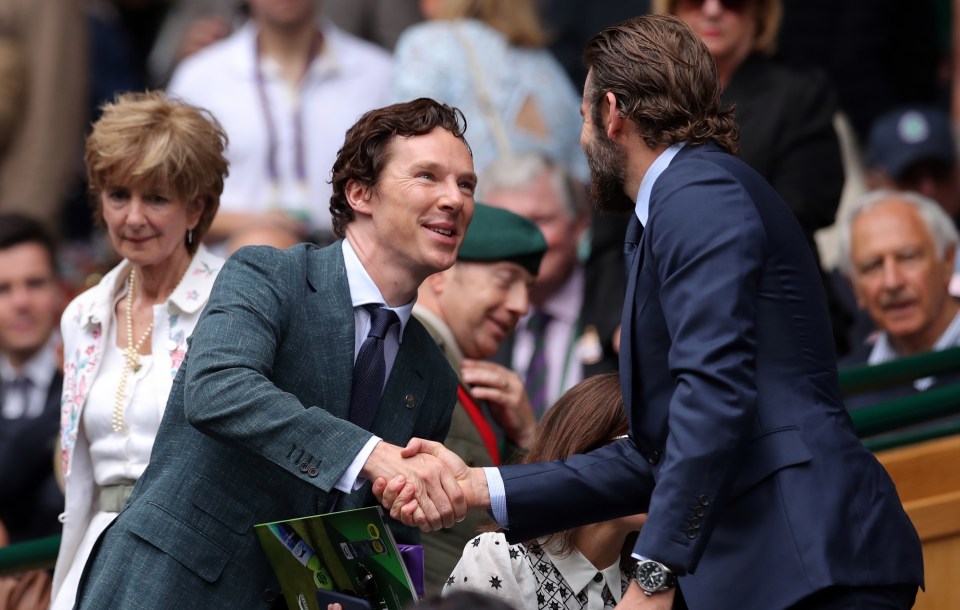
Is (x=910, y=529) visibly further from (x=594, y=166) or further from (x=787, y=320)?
(x=594, y=166)

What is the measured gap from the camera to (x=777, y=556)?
315 centimetres

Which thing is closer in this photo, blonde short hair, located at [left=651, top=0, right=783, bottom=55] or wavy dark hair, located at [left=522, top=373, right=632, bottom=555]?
wavy dark hair, located at [left=522, top=373, right=632, bottom=555]

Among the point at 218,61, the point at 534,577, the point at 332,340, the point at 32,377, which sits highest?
the point at 218,61

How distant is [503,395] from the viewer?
16.1ft

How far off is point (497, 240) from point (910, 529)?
217 cm

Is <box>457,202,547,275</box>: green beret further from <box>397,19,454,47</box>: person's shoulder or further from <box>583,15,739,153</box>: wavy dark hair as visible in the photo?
<box>397,19,454,47</box>: person's shoulder


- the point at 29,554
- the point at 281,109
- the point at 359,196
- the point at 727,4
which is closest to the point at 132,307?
the point at 29,554

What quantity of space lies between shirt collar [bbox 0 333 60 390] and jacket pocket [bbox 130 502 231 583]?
11.5 feet

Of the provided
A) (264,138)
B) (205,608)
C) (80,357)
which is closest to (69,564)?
(80,357)

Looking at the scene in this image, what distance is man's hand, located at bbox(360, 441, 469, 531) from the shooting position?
338 cm

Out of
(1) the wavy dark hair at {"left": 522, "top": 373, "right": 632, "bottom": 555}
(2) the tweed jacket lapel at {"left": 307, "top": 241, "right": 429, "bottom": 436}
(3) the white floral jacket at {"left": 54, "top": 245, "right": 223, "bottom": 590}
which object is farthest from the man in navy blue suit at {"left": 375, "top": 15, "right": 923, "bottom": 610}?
(3) the white floral jacket at {"left": 54, "top": 245, "right": 223, "bottom": 590}

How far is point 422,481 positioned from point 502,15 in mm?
4086

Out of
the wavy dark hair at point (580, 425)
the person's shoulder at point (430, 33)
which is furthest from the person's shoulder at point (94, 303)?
the person's shoulder at point (430, 33)

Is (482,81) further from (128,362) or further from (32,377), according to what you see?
(128,362)
